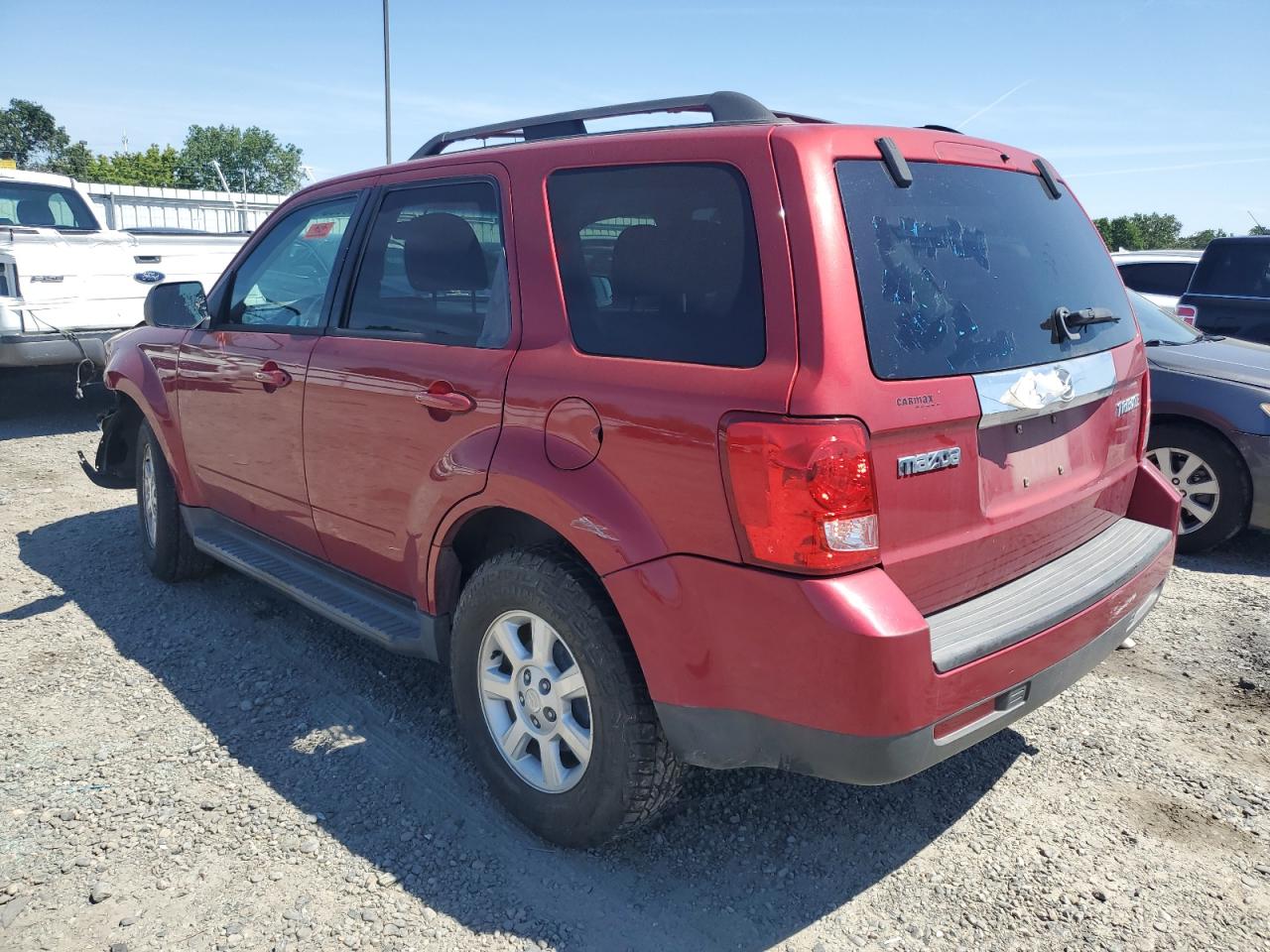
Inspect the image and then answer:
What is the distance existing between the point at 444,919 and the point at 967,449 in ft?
5.94

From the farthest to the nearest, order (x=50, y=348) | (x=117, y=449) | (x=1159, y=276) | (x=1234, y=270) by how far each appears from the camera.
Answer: (x=1159, y=276), (x=50, y=348), (x=1234, y=270), (x=117, y=449)

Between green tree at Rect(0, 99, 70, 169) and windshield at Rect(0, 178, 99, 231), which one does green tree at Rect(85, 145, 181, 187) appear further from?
windshield at Rect(0, 178, 99, 231)

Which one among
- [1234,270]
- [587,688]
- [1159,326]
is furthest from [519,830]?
[1234,270]

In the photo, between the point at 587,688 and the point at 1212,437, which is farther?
the point at 1212,437

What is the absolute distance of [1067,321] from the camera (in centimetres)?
275

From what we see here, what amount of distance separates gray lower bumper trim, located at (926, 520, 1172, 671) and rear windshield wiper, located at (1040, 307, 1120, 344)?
0.64m

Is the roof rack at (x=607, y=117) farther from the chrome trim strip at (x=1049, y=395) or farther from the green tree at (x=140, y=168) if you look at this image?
the green tree at (x=140, y=168)

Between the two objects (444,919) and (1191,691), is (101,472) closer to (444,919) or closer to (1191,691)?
(444,919)

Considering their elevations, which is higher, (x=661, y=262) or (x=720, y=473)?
(x=661, y=262)

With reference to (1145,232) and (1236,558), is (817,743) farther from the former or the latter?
(1145,232)

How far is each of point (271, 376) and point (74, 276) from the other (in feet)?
20.0

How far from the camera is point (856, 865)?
9.14ft

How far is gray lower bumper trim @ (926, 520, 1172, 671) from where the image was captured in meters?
2.32

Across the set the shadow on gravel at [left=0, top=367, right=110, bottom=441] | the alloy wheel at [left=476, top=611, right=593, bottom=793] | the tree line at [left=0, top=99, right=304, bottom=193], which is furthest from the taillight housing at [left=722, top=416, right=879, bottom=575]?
the tree line at [left=0, top=99, right=304, bottom=193]
